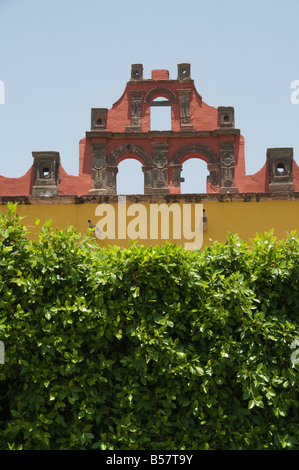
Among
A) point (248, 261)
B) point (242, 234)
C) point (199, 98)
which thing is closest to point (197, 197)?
point (242, 234)

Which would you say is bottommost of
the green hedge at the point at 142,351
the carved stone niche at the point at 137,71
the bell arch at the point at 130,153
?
the green hedge at the point at 142,351

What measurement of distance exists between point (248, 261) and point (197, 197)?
5410mm

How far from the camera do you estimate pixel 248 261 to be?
415 cm

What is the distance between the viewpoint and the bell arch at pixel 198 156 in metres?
11.3

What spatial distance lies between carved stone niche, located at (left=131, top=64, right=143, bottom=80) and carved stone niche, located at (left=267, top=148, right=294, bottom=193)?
12.6 ft

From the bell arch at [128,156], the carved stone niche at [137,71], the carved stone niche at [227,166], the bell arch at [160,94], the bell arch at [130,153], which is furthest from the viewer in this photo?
the carved stone niche at [137,71]

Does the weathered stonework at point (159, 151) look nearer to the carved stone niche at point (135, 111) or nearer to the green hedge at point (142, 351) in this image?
the carved stone niche at point (135, 111)

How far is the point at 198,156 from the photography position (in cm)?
1178

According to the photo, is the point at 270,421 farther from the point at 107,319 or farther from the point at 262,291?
the point at 107,319

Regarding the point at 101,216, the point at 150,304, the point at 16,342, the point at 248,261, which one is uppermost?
the point at 101,216

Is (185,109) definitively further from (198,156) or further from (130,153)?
(130,153)

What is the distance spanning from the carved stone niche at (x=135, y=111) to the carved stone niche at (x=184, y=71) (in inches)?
43.4

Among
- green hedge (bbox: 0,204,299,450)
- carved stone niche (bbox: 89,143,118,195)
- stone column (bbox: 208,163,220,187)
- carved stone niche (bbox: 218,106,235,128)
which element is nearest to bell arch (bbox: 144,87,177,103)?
carved stone niche (bbox: 218,106,235,128)

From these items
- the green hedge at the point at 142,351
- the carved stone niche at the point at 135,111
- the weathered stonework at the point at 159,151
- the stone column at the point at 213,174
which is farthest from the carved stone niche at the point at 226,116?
the green hedge at the point at 142,351
